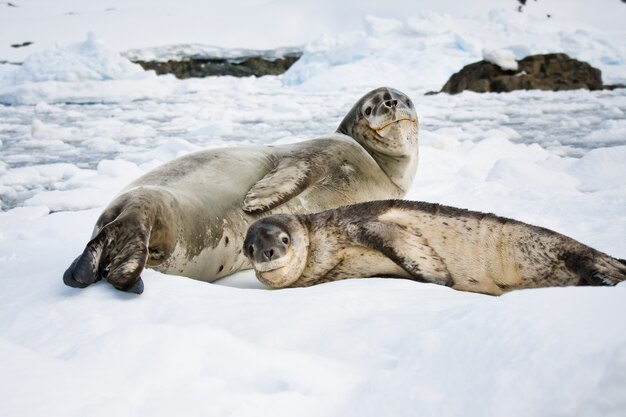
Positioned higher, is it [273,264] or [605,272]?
[605,272]

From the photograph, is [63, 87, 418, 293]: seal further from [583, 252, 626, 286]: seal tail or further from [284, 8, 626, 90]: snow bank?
[284, 8, 626, 90]: snow bank

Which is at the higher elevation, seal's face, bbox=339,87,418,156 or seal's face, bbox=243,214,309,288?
seal's face, bbox=339,87,418,156

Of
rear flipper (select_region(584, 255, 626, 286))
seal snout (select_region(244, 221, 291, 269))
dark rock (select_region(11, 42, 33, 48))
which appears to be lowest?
dark rock (select_region(11, 42, 33, 48))

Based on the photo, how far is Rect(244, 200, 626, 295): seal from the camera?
2.12m

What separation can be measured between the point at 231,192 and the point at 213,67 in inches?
1136

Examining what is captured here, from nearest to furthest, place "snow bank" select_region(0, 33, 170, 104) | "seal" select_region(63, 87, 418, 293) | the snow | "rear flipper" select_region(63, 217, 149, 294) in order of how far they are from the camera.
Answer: "rear flipper" select_region(63, 217, 149, 294) < "seal" select_region(63, 87, 418, 293) < the snow < "snow bank" select_region(0, 33, 170, 104)

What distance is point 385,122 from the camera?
3457 mm

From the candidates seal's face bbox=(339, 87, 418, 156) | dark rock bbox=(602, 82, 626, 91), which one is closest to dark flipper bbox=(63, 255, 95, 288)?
seal's face bbox=(339, 87, 418, 156)

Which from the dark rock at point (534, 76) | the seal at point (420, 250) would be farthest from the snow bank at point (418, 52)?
the seal at point (420, 250)

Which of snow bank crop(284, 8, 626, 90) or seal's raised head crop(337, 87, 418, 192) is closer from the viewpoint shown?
seal's raised head crop(337, 87, 418, 192)

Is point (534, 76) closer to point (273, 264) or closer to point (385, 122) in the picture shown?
point (385, 122)

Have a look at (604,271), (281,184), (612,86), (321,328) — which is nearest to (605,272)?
(604,271)

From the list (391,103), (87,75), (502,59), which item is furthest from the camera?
(87,75)

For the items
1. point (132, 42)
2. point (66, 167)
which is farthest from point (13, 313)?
point (132, 42)
